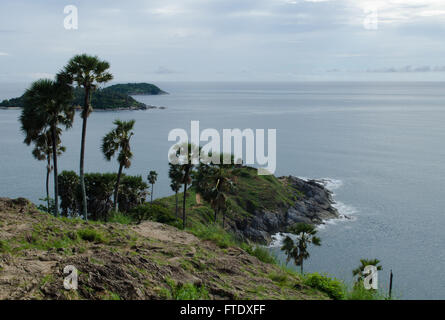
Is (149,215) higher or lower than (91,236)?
lower

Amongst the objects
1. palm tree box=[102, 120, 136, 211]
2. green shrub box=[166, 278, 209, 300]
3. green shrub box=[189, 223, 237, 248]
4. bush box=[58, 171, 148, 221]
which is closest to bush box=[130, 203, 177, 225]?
green shrub box=[189, 223, 237, 248]

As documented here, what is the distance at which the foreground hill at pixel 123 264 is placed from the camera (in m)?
8.65

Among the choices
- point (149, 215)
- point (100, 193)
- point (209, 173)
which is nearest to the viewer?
point (149, 215)

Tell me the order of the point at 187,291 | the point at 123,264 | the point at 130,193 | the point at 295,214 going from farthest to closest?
→ the point at 295,214 → the point at 130,193 → the point at 123,264 → the point at 187,291

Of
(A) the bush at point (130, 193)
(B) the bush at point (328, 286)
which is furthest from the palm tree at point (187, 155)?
(B) the bush at point (328, 286)

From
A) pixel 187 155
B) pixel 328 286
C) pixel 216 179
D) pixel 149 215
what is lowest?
pixel 149 215

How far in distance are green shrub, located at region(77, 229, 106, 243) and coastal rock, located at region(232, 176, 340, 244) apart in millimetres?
47474

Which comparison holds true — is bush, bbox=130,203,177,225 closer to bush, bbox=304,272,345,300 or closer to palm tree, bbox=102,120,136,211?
palm tree, bbox=102,120,136,211

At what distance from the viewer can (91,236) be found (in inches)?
520

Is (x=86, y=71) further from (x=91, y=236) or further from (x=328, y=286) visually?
(x=328, y=286)

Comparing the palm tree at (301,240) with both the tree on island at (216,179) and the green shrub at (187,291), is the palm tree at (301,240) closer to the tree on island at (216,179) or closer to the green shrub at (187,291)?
the tree on island at (216,179)

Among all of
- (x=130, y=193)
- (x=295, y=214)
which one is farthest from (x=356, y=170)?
(x=130, y=193)

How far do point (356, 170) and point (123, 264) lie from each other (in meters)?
93.1
